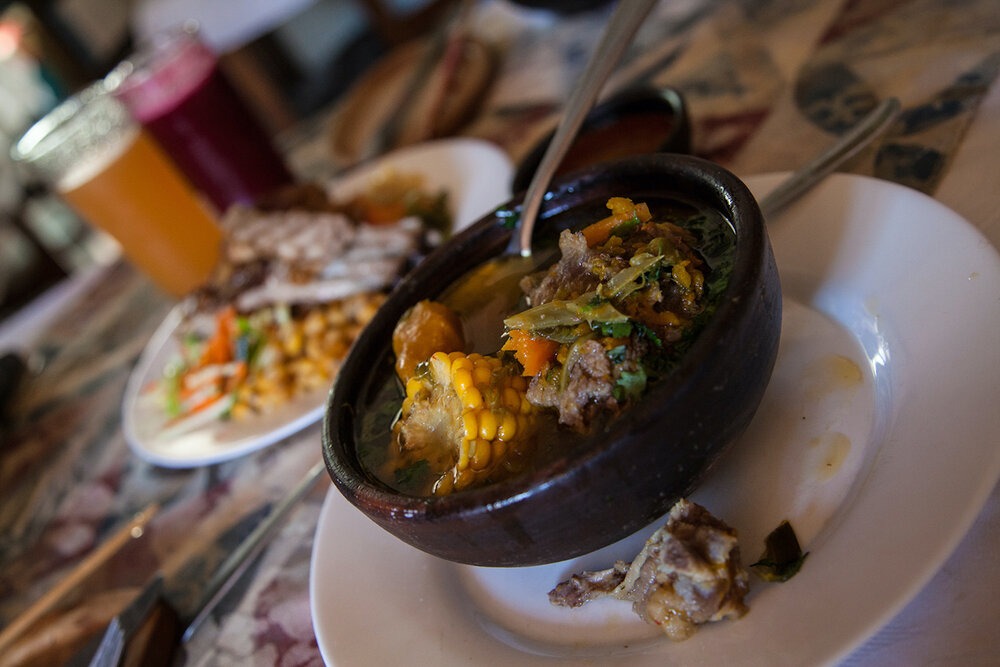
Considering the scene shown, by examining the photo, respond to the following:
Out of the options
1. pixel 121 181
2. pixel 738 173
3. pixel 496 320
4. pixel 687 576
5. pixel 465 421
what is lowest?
pixel 738 173

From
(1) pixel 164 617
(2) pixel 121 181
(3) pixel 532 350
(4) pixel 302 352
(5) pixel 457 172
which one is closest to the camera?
(3) pixel 532 350

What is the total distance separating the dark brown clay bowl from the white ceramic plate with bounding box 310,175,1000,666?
192 mm

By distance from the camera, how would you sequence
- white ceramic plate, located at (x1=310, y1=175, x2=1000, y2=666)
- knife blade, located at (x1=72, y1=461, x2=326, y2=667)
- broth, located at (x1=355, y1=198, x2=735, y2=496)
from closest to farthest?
white ceramic plate, located at (x1=310, y1=175, x2=1000, y2=666), broth, located at (x1=355, y1=198, x2=735, y2=496), knife blade, located at (x1=72, y1=461, x2=326, y2=667)

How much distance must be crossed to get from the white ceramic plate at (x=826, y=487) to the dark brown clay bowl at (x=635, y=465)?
0.19m

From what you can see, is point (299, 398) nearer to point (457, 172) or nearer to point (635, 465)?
point (457, 172)

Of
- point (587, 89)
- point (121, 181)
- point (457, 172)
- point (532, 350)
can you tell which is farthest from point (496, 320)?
point (121, 181)

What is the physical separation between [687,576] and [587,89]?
4.28ft

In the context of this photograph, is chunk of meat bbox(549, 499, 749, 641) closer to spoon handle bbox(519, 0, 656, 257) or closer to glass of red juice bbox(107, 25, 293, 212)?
spoon handle bbox(519, 0, 656, 257)

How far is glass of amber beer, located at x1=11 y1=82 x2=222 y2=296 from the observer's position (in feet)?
12.1

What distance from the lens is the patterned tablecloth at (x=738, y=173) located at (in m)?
1.84

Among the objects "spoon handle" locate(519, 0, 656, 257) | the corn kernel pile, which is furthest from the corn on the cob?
the corn kernel pile

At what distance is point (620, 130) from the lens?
2699 millimetres

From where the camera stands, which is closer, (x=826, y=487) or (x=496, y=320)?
(x=826, y=487)

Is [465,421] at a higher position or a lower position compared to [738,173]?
higher
